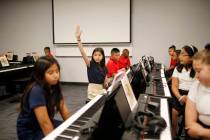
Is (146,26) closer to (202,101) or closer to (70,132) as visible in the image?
(202,101)

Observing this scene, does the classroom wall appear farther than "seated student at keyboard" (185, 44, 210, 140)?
Yes

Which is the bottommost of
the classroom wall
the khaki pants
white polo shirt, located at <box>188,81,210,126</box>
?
the khaki pants

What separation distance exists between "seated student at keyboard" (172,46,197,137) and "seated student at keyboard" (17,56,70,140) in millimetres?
1794

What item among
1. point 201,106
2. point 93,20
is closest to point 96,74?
point 201,106

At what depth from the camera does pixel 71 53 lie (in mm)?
8820

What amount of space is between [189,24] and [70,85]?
417 centimetres

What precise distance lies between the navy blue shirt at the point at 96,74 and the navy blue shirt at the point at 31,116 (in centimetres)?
161

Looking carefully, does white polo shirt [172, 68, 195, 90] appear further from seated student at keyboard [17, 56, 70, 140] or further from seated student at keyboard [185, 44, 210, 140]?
seated student at keyboard [17, 56, 70, 140]

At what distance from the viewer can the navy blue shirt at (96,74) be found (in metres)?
3.71

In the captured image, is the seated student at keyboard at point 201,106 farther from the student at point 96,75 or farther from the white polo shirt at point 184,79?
the student at point 96,75

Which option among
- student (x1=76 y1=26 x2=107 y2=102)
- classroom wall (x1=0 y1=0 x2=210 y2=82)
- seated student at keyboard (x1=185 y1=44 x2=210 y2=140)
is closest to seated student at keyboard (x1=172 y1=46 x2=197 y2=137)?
student (x1=76 y1=26 x2=107 y2=102)

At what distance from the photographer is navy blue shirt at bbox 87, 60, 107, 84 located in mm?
3711

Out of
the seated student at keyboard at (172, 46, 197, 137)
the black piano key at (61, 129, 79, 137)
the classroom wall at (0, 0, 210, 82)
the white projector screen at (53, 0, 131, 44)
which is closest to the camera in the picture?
the black piano key at (61, 129, 79, 137)

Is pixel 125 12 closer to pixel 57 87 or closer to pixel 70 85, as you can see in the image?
pixel 70 85
